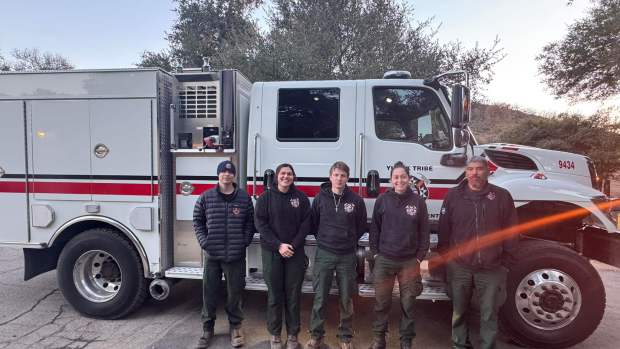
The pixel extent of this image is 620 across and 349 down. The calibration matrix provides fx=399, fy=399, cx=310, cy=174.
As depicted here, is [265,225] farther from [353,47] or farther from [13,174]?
[353,47]

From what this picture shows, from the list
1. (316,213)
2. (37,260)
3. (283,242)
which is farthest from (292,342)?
(37,260)

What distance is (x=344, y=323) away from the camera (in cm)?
387

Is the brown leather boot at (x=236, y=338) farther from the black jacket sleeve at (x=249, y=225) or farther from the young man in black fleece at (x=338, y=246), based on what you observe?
the black jacket sleeve at (x=249, y=225)

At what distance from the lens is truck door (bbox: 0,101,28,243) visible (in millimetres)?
4637

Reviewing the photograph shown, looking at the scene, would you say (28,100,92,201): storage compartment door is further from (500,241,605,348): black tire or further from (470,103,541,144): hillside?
(470,103,541,144): hillside

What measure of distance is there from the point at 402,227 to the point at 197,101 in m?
2.76

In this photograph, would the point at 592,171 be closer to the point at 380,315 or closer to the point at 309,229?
the point at 380,315

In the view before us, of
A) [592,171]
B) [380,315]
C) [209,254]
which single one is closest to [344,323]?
[380,315]

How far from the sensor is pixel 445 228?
381cm

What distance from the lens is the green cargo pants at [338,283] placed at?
3.80m

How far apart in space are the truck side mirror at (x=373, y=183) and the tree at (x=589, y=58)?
12.4 m

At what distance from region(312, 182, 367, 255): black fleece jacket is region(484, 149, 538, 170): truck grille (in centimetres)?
175

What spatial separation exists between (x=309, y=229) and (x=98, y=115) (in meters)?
2.76

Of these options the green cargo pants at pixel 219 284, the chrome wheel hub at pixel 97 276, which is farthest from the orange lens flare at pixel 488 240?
the chrome wheel hub at pixel 97 276
